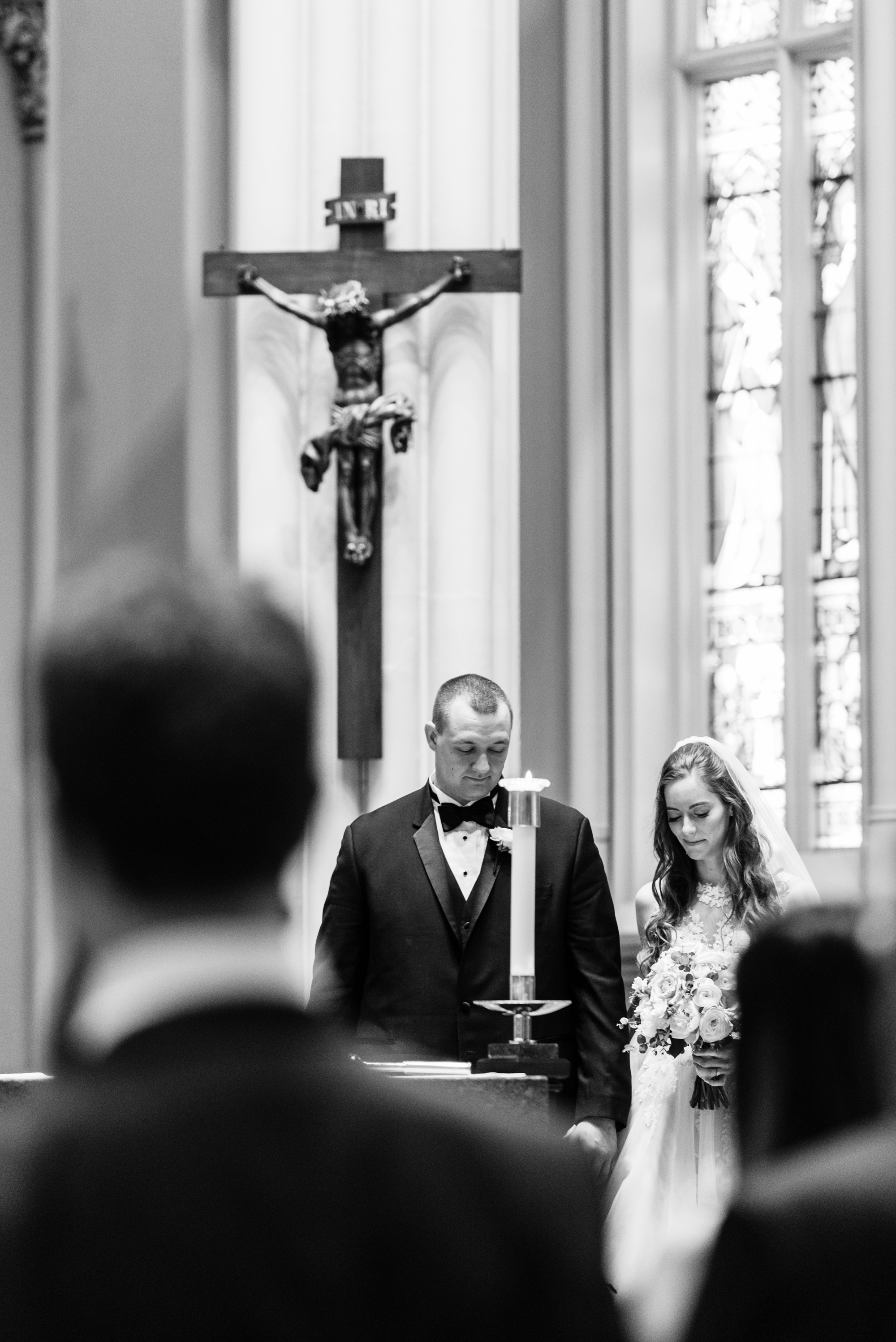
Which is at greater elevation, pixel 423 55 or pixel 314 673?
pixel 423 55

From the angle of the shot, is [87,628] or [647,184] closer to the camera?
[87,628]

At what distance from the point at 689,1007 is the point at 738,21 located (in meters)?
5.61

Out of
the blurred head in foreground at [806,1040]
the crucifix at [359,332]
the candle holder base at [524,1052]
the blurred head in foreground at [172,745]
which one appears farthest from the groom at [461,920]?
the blurred head in foreground at [172,745]

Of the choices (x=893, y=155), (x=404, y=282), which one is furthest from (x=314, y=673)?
(x=893, y=155)

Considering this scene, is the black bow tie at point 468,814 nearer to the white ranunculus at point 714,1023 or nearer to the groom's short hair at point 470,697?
the groom's short hair at point 470,697

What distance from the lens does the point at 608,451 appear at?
31.4 feet

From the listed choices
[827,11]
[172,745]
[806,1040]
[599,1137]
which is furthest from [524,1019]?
[827,11]

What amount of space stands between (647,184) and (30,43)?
2.84m

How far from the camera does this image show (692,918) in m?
6.04

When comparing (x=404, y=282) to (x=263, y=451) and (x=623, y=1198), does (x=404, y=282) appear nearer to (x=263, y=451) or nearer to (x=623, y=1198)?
(x=263, y=451)

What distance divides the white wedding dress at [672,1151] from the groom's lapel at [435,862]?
62 cm

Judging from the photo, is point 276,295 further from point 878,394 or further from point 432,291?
point 878,394

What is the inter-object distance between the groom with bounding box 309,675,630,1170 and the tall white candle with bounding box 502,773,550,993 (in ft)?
2.97

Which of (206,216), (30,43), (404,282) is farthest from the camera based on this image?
(30,43)
